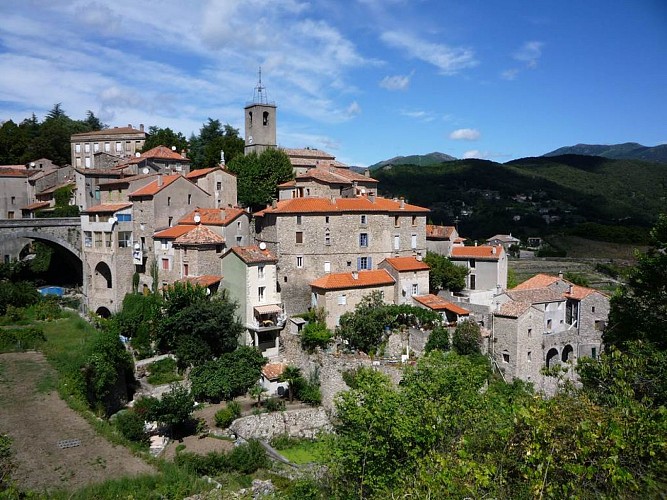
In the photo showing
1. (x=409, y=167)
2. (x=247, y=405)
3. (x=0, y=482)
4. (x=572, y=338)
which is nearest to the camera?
(x=0, y=482)

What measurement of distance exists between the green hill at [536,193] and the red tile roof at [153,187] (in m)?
61.7

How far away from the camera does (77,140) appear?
67.2m

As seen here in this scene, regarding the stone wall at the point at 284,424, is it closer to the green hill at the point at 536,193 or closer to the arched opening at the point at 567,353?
the arched opening at the point at 567,353

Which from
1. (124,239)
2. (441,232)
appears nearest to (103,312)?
(124,239)

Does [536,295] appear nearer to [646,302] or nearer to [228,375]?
[646,302]

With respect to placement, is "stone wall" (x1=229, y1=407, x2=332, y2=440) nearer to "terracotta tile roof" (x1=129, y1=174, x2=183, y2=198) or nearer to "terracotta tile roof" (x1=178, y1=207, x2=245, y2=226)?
"terracotta tile roof" (x1=178, y1=207, x2=245, y2=226)

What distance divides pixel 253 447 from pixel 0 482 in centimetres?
1220

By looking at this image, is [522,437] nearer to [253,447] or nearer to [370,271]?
[253,447]

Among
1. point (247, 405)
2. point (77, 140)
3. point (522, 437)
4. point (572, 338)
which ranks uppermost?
point (77, 140)

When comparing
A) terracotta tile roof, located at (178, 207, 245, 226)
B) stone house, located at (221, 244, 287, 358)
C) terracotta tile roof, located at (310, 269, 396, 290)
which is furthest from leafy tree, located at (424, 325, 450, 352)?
terracotta tile roof, located at (178, 207, 245, 226)

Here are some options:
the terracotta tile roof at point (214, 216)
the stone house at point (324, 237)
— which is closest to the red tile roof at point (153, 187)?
the terracotta tile roof at point (214, 216)

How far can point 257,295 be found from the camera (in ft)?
111

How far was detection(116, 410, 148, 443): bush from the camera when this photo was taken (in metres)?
24.0

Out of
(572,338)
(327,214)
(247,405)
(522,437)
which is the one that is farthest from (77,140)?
(522,437)
